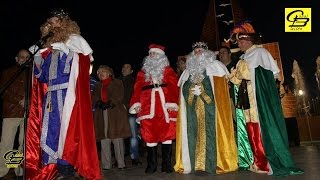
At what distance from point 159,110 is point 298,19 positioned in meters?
15.6

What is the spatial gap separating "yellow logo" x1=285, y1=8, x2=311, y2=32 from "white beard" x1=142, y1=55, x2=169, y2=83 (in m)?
Answer: 13.2

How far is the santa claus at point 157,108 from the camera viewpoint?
5.59 meters

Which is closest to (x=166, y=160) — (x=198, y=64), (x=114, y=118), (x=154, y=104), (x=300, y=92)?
(x=154, y=104)

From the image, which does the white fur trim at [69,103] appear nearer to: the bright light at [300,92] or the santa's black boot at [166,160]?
the santa's black boot at [166,160]

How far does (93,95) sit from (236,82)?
8.45 ft

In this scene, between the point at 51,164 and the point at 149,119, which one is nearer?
the point at 51,164

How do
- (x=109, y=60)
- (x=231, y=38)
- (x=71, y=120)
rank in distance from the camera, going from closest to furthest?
(x=71, y=120) → (x=231, y=38) → (x=109, y=60)

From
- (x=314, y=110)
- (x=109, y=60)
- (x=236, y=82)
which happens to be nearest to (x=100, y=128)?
(x=236, y=82)

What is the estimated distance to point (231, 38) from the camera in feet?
18.4

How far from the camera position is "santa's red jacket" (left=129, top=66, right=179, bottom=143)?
18.4ft

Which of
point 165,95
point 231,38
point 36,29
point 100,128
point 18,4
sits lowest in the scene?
point 100,128

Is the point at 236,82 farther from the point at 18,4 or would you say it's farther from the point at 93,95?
the point at 18,4

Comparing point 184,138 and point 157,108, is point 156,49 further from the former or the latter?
point 184,138

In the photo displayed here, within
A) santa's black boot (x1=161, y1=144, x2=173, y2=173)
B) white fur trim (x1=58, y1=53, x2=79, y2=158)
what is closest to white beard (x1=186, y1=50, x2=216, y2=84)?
santa's black boot (x1=161, y1=144, x2=173, y2=173)
